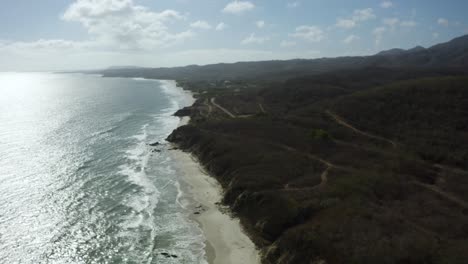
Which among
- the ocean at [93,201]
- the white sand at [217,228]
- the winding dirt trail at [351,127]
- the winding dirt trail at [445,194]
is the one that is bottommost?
the white sand at [217,228]

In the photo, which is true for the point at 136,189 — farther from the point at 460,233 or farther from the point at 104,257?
the point at 460,233

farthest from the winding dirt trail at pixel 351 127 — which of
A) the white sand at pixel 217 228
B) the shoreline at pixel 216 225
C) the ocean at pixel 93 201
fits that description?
the ocean at pixel 93 201

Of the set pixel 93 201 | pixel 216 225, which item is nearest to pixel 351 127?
pixel 216 225

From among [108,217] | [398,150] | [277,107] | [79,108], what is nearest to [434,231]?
[398,150]

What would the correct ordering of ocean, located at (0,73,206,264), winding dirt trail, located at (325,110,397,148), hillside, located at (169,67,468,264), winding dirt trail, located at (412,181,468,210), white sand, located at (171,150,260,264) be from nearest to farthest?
hillside, located at (169,67,468,264), white sand, located at (171,150,260,264), ocean, located at (0,73,206,264), winding dirt trail, located at (412,181,468,210), winding dirt trail, located at (325,110,397,148)

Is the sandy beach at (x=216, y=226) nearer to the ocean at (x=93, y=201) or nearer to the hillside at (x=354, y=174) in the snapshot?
the ocean at (x=93, y=201)

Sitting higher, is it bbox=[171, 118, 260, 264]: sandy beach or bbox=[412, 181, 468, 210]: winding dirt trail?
bbox=[412, 181, 468, 210]: winding dirt trail

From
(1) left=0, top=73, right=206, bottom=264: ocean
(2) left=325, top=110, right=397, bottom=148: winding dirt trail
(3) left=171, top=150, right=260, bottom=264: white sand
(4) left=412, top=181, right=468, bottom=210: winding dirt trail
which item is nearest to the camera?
(3) left=171, top=150, right=260, bottom=264: white sand

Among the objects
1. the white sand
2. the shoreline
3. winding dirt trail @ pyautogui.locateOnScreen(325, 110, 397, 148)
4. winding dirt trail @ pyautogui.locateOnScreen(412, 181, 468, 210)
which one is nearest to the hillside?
winding dirt trail @ pyautogui.locateOnScreen(412, 181, 468, 210)

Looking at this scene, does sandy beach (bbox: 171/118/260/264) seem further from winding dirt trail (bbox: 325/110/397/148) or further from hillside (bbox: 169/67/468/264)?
winding dirt trail (bbox: 325/110/397/148)
